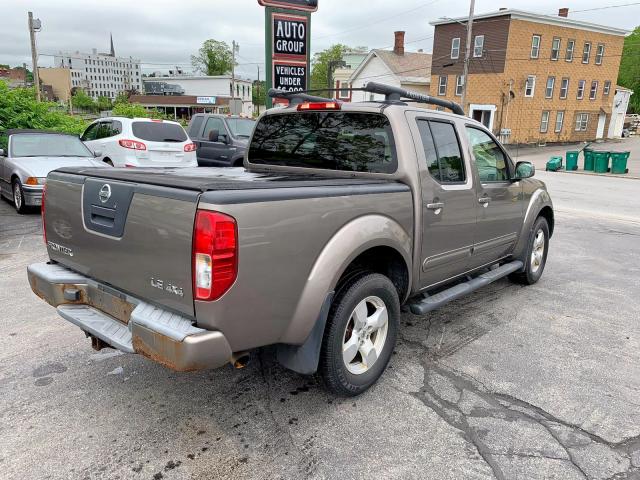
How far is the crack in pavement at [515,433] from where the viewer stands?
8.61ft

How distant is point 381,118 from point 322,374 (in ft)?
6.06

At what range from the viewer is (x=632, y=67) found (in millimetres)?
63812

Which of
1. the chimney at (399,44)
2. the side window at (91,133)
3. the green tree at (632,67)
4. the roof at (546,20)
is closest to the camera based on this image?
the side window at (91,133)

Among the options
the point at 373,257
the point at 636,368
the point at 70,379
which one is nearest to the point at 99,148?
the point at 70,379

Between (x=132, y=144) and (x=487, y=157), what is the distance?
8.44 metres

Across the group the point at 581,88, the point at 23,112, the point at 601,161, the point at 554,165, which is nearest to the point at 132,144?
the point at 23,112

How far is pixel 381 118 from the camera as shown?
3.55 m

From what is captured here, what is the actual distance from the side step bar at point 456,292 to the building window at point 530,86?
33.8 metres

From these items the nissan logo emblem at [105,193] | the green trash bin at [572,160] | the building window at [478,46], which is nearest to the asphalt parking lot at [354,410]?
the nissan logo emblem at [105,193]

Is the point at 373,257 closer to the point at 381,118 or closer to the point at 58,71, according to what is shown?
the point at 381,118

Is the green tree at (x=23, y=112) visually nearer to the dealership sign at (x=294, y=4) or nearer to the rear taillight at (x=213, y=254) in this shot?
the dealership sign at (x=294, y=4)

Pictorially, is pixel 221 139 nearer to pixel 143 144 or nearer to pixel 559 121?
pixel 143 144

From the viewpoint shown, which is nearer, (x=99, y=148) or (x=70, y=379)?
(x=70, y=379)

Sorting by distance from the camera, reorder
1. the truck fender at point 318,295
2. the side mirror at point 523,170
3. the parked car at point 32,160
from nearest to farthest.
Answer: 1. the truck fender at point 318,295
2. the side mirror at point 523,170
3. the parked car at point 32,160
